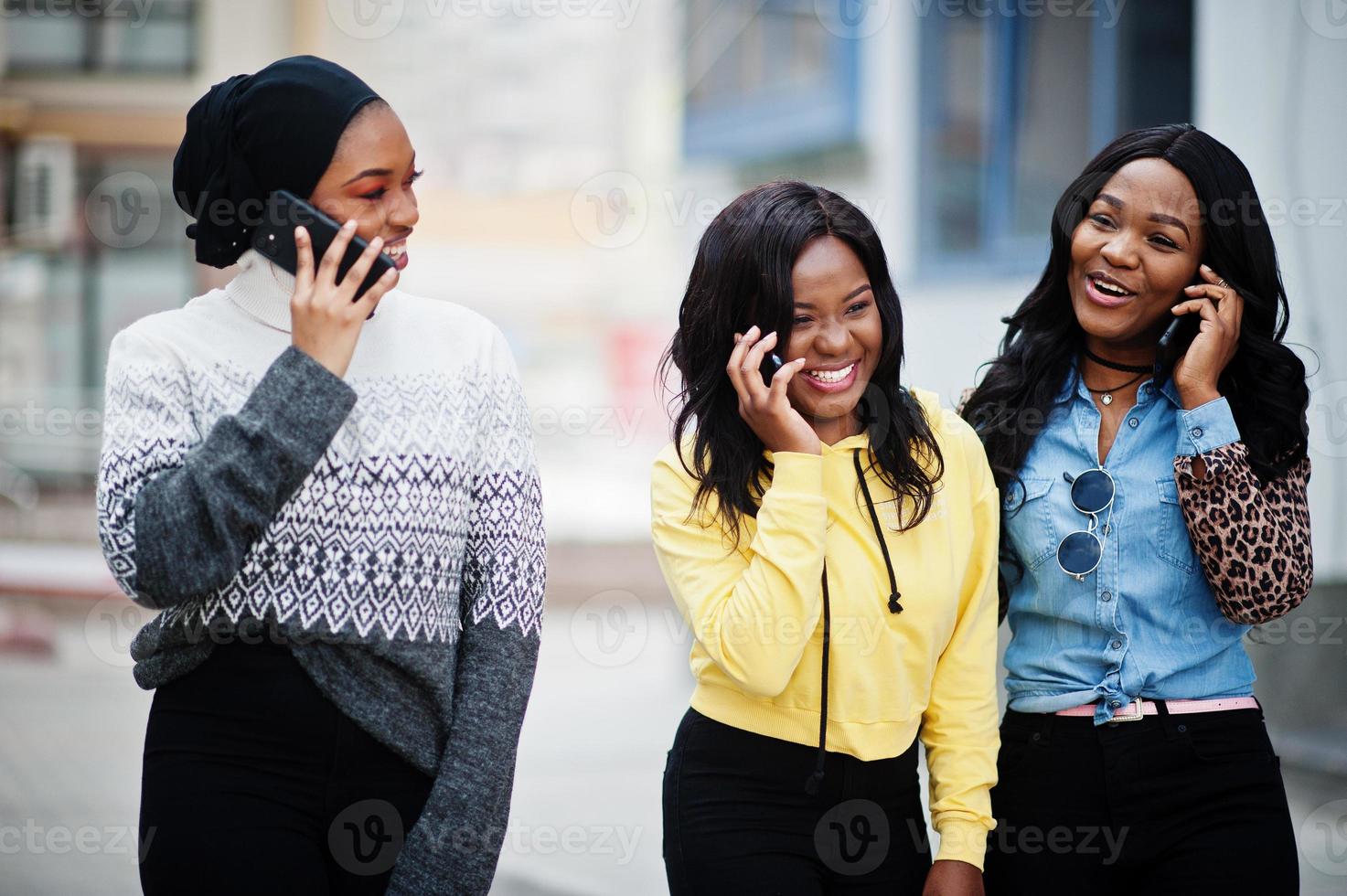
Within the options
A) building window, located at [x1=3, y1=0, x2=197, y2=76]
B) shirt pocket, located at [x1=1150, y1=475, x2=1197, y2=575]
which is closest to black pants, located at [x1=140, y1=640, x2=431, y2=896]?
shirt pocket, located at [x1=1150, y1=475, x2=1197, y2=575]

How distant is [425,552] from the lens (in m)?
1.98

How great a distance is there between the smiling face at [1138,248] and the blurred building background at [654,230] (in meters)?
2.99

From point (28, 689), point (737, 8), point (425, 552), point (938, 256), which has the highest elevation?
point (737, 8)

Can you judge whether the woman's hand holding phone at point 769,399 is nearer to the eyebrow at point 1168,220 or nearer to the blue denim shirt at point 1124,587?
Answer: the blue denim shirt at point 1124,587

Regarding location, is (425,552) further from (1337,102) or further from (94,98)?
(94,98)

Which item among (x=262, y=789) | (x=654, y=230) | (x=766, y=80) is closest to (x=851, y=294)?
(x=262, y=789)

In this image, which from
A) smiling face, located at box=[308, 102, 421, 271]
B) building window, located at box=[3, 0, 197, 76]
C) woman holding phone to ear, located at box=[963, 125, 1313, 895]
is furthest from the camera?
building window, located at box=[3, 0, 197, 76]

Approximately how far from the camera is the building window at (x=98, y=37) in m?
15.1

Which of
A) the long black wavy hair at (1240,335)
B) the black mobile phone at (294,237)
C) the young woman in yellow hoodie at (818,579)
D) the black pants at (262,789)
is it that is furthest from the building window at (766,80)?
the black pants at (262,789)

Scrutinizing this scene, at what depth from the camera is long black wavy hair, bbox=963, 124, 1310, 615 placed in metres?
2.42

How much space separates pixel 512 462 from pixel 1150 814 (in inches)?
48.7

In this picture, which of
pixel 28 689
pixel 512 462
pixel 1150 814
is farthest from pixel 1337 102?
pixel 28 689

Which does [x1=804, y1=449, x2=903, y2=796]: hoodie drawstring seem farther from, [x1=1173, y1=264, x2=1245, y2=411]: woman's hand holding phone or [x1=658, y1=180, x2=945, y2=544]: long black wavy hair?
[x1=1173, y1=264, x2=1245, y2=411]: woman's hand holding phone

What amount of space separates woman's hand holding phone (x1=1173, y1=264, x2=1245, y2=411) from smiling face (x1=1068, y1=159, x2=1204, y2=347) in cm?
6
